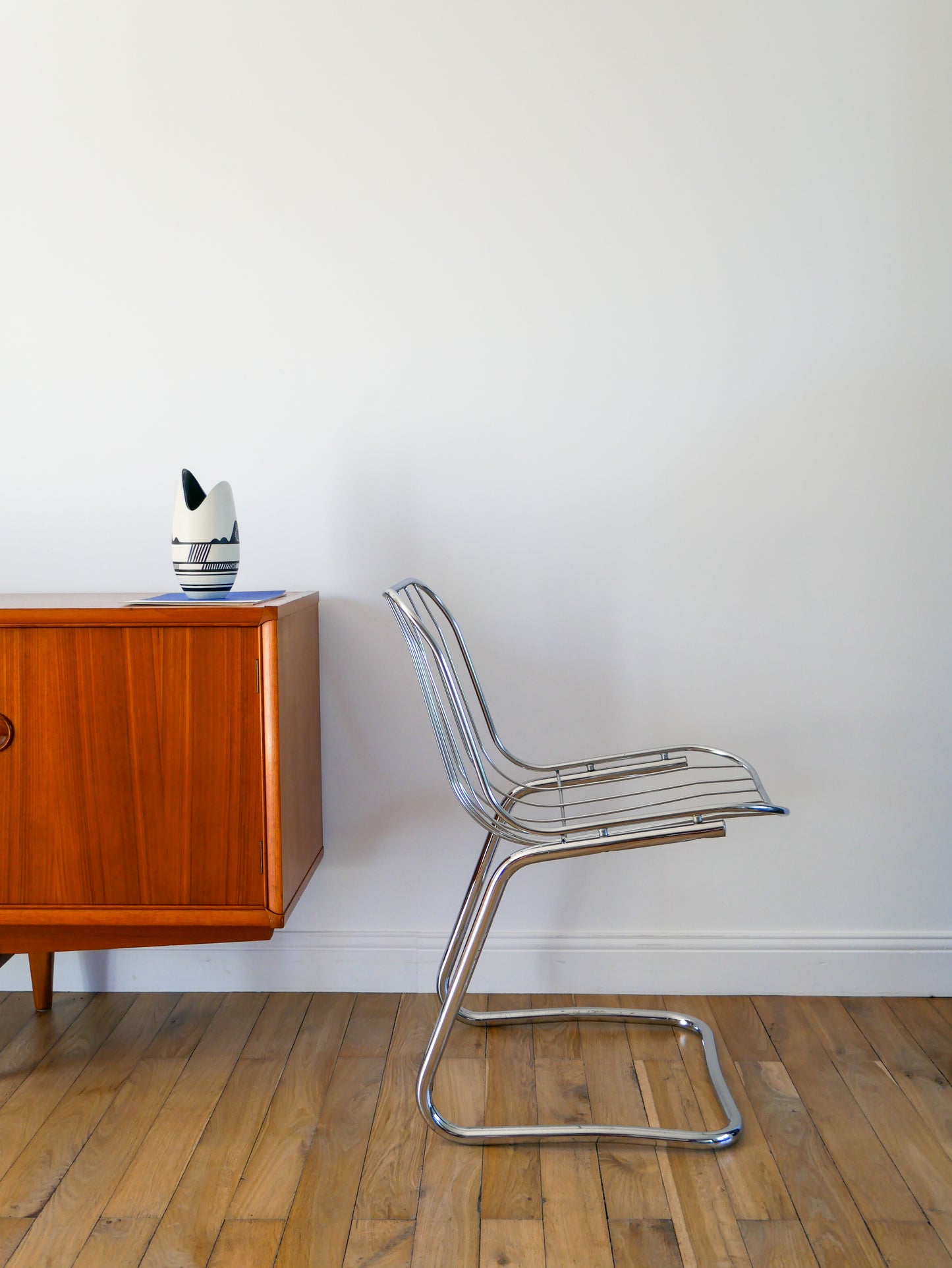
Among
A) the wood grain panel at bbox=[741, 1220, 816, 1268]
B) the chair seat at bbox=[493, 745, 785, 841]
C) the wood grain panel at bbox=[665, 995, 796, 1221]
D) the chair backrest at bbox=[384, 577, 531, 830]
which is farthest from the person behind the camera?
the chair seat at bbox=[493, 745, 785, 841]

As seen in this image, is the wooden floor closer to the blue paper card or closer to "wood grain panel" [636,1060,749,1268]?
"wood grain panel" [636,1060,749,1268]

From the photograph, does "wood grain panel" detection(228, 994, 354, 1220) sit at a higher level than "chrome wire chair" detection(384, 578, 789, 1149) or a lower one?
lower

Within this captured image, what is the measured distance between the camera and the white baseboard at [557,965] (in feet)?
6.42

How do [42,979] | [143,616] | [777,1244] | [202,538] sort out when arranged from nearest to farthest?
[777,1244]
[143,616]
[202,538]
[42,979]

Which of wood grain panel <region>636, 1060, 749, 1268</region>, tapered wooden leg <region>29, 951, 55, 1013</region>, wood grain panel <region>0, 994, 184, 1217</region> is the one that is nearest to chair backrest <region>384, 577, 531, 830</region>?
wood grain panel <region>636, 1060, 749, 1268</region>

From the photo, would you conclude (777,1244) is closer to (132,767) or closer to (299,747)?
(299,747)

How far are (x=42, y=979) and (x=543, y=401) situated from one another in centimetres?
147

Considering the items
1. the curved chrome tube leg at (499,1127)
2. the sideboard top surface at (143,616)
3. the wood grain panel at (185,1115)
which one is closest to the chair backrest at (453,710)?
the curved chrome tube leg at (499,1127)

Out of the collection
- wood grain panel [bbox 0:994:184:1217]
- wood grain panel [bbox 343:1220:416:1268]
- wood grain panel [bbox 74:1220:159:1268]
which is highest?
wood grain panel [bbox 343:1220:416:1268]

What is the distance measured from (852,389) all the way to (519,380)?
64cm

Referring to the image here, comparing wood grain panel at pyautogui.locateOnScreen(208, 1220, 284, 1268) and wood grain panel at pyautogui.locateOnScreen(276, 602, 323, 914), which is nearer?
wood grain panel at pyautogui.locateOnScreen(208, 1220, 284, 1268)

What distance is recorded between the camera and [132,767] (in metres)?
1.52

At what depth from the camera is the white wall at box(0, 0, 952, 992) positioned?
5.98ft

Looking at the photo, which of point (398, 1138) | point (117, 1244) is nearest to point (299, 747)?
point (398, 1138)
